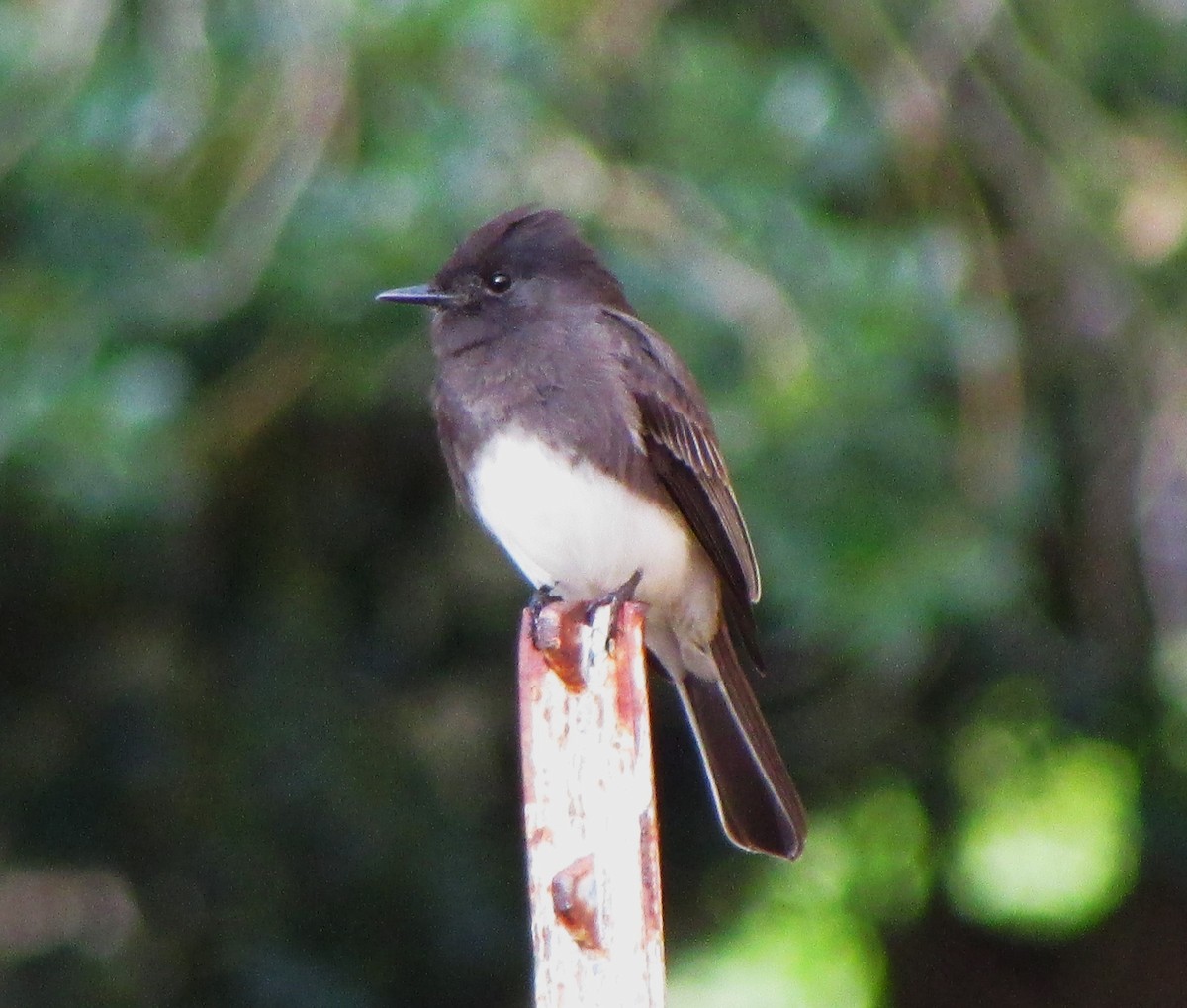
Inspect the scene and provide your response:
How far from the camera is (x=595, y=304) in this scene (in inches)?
139

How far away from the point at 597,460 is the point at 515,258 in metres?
0.42

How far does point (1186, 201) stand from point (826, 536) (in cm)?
119

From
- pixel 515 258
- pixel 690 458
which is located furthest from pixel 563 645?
pixel 515 258

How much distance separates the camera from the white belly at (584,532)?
3.29 m

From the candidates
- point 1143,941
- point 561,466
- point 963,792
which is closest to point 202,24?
point 561,466

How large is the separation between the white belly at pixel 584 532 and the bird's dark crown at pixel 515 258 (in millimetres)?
354

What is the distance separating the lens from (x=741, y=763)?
3.27m

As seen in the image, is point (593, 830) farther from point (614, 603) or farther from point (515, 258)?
point (515, 258)

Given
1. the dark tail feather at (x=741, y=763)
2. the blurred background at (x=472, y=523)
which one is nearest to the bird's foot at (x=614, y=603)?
the dark tail feather at (x=741, y=763)

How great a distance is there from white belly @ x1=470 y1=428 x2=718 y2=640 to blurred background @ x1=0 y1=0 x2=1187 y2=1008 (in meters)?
0.25

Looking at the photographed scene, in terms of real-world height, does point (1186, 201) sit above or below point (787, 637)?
above

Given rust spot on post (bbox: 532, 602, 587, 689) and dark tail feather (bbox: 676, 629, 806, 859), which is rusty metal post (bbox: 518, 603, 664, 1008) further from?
dark tail feather (bbox: 676, 629, 806, 859)

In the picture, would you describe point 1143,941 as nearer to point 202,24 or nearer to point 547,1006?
point 202,24

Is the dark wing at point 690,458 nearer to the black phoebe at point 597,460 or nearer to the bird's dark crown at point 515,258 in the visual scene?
the black phoebe at point 597,460
